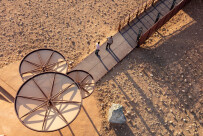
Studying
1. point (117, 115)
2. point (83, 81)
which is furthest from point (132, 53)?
point (117, 115)

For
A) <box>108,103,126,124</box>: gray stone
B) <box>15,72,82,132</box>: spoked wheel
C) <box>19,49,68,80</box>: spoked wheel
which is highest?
<box>19,49,68,80</box>: spoked wheel

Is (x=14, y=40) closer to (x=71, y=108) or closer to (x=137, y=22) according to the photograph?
(x=71, y=108)

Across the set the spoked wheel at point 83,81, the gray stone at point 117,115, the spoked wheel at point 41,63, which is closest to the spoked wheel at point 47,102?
the spoked wheel at point 41,63

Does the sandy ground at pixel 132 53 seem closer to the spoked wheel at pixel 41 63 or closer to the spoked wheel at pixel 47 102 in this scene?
the spoked wheel at pixel 41 63

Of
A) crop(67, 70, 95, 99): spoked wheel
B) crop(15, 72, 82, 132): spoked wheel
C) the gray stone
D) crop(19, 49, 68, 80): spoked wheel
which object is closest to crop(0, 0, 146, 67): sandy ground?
crop(67, 70, 95, 99): spoked wheel

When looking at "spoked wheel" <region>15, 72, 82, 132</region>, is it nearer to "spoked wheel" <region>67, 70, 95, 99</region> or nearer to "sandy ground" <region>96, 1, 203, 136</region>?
"spoked wheel" <region>67, 70, 95, 99</region>

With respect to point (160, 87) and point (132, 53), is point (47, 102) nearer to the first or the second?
point (160, 87)

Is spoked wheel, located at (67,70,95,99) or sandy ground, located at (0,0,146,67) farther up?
sandy ground, located at (0,0,146,67)
